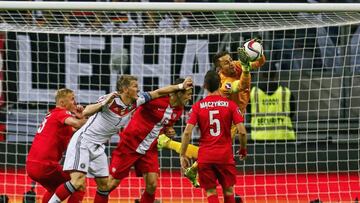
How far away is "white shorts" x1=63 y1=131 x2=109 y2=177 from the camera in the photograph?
30.5 feet

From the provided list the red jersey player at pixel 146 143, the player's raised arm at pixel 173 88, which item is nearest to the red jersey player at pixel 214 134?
the player's raised arm at pixel 173 88

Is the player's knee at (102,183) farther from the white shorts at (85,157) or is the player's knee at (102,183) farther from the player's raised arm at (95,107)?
the player's raised arm at (95,107)

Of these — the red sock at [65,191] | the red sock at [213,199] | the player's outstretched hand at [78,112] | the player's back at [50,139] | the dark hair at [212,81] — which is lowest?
the red sock at [213,199]

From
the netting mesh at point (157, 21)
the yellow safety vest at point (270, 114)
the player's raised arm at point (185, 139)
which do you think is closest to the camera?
the player's raised arm at point (185, 139)

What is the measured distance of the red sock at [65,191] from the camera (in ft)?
30.3

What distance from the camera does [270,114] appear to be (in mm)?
13359

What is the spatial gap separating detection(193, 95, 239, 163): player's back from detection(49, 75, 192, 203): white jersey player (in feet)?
1.53

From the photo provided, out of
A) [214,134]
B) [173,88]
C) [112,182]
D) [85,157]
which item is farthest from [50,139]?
[214,134]

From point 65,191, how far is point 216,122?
68.3 inches

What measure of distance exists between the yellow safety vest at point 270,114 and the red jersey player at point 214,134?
4.13 meters

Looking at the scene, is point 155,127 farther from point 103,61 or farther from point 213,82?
point 103,61

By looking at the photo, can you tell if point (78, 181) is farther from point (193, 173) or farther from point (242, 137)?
point (242, 137)

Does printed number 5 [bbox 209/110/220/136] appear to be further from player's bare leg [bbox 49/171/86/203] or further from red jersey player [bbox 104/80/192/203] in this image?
player's bare leg [bbox 49/171/86/203]

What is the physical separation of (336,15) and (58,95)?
10.8ft
